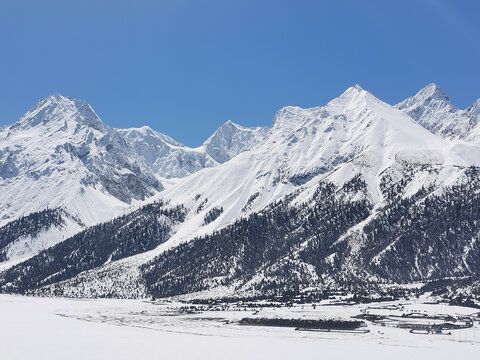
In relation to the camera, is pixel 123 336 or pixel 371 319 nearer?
pixel 123 336

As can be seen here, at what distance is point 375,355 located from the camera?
4963 inches

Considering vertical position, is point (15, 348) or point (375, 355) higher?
point (15, 348)

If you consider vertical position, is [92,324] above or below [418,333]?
above

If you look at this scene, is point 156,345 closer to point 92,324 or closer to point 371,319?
point 92,324

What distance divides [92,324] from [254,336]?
200 feet

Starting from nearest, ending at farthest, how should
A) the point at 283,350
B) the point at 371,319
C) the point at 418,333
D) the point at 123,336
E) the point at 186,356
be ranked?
the point at 186,356
the point at 283,350
the point at 123,336
the point at 418,333
the point at 371,319

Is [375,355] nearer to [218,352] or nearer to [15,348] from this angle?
[218,352]

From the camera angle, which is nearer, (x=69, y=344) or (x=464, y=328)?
(x=69, y=344)

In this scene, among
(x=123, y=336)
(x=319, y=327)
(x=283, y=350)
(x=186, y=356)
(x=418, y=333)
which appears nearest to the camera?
(x=186, y=356)

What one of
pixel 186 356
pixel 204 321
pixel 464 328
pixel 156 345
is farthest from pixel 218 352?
pixel 464 328

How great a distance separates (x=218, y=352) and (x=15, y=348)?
45487mm

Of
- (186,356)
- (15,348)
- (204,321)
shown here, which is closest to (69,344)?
(15,348)

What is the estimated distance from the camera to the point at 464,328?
171 meters

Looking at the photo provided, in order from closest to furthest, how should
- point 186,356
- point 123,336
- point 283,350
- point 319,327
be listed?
point 186,356
point 283,350
point 123,336
point 319,327
